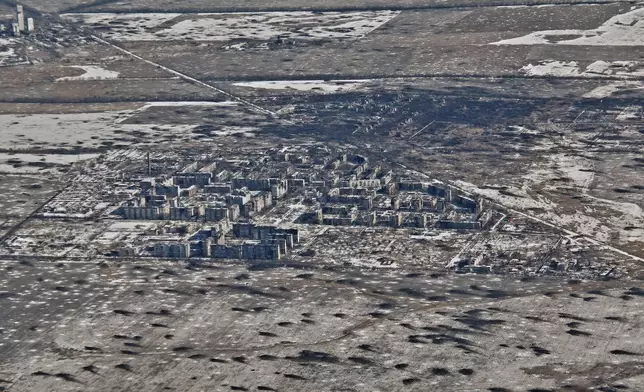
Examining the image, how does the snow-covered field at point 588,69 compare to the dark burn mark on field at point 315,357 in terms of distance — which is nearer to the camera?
the dark burn mark on field at point 315,357

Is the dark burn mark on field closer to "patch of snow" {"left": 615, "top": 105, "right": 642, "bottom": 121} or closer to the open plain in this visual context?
the open plain

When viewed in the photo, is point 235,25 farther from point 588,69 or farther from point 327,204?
point 327,204

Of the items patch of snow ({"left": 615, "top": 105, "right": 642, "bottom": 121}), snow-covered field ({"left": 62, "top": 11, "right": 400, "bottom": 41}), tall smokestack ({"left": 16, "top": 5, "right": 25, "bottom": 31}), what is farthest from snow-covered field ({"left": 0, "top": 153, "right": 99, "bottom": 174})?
tall smokestack ({"left": 16, "top": 5, "right": 25, "bottom": 31})

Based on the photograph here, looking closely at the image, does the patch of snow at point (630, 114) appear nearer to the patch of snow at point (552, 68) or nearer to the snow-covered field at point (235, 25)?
the patch of snow at point (552, 68)

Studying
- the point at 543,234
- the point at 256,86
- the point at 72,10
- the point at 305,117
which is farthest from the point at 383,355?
the point at 72,10

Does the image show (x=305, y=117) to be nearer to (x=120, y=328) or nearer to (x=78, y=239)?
(x=78, y=239)

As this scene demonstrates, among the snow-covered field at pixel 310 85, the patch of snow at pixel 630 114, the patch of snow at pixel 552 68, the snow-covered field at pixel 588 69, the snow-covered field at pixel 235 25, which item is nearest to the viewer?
the patch of snow at pixel 630 114

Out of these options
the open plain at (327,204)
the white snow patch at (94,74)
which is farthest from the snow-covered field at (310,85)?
the white snow patch at (94,74)

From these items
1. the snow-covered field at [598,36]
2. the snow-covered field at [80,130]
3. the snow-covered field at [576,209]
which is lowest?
the snow-covered field at [576,209]
